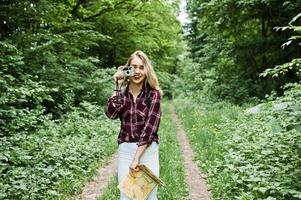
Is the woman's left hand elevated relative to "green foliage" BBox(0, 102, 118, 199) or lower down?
elevated

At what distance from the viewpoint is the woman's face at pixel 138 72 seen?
175 inches

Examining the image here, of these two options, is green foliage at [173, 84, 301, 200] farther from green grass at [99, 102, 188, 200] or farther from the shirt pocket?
the shirt pocket

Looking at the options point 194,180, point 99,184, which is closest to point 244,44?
point 194,180

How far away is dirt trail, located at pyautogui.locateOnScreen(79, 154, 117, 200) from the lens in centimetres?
805

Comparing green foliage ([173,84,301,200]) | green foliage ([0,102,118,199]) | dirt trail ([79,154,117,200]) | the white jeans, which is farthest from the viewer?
dirt trail ([79,154,117,200])

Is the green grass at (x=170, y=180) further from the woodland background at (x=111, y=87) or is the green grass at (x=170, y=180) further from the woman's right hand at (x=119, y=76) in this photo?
the woman's right hand at (x=119, y=76)

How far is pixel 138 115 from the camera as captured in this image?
436 centimetres

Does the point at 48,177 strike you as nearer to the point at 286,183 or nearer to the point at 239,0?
the point at 286,183

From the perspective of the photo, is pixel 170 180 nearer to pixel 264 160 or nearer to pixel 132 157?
pixel 264 160

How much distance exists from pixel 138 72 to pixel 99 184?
496 centimetres

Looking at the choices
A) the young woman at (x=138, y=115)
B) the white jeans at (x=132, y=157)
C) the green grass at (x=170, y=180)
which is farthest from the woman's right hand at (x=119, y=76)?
the green grass at (x=170, y=180)

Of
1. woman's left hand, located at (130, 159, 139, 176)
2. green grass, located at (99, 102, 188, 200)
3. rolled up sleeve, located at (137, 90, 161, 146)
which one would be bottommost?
green grass, located at (99, 102, 188, 200)

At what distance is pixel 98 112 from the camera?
17891 millimetres

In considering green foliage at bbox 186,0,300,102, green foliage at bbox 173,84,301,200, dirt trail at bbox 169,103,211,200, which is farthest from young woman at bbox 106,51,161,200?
green foliage at bbox 186,0,300,102
